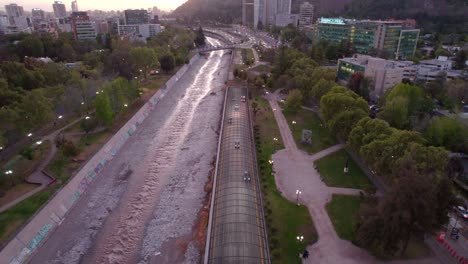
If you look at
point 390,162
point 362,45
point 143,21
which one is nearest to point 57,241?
point 390,162

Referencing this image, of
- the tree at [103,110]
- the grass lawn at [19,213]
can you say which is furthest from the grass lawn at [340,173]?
the tree at [103,110]

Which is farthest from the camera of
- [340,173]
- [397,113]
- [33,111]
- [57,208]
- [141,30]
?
[141,30]

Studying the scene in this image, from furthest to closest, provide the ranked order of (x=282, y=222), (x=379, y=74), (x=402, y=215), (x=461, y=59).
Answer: (x=461, y=59)
(x=379, y=74)
(x=282, y=222)
(x=402, y=215)

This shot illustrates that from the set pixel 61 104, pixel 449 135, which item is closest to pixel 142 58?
pixel 61 104

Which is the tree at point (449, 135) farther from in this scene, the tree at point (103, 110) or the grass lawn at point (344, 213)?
the tree at point (103, 110)

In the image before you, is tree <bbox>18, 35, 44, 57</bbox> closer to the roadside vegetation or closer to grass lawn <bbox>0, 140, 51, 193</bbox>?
the roadside vegetation

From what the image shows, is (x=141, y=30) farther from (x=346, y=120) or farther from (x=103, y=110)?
(x=346, y=120)
